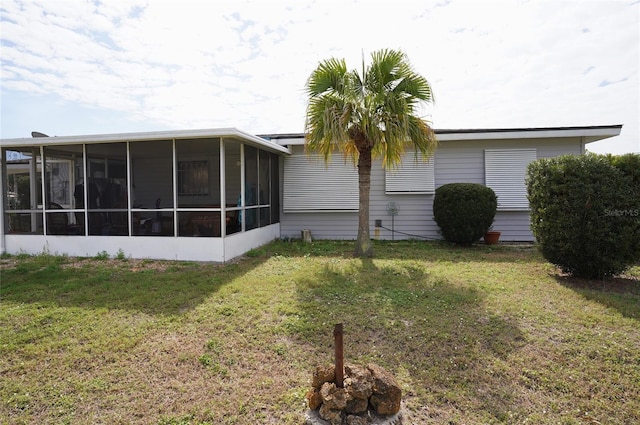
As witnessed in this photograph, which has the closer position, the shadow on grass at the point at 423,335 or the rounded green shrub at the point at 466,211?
the shadow on grass at the point at 423,335

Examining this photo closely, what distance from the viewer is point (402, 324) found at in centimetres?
404

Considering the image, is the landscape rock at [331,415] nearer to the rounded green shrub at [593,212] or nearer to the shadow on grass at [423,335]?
the shadow on grass at [423,335]

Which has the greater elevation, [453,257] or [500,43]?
[500,43]

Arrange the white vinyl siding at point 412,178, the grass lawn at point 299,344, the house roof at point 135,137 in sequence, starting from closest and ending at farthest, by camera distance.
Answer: the grass lawn at point 299,344 → the house roof at point 135,137 → the white vinyl siding at point 412,178

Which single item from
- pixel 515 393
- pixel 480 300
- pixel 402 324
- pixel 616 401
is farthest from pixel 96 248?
pixel 616 401

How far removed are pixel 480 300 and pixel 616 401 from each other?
1.97 metres

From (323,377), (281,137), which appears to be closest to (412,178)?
(281,137)

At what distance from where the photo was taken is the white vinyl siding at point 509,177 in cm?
991

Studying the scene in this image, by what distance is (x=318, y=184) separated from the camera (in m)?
10.6

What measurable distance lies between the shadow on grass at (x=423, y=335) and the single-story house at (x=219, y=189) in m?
3.48

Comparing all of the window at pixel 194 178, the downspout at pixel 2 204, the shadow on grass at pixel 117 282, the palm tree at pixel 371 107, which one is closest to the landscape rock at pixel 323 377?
the shadow on grass at pixel 117 282

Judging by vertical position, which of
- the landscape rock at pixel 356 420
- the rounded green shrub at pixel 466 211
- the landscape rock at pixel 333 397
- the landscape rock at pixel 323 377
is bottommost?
the landscape rock at pixel 356 420

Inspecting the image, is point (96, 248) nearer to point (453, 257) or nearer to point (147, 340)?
point (147, 340)

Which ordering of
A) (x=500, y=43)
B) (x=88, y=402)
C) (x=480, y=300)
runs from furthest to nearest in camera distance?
(x=500, y=43)
(x=480, y=300)
(x=88, y=402)
